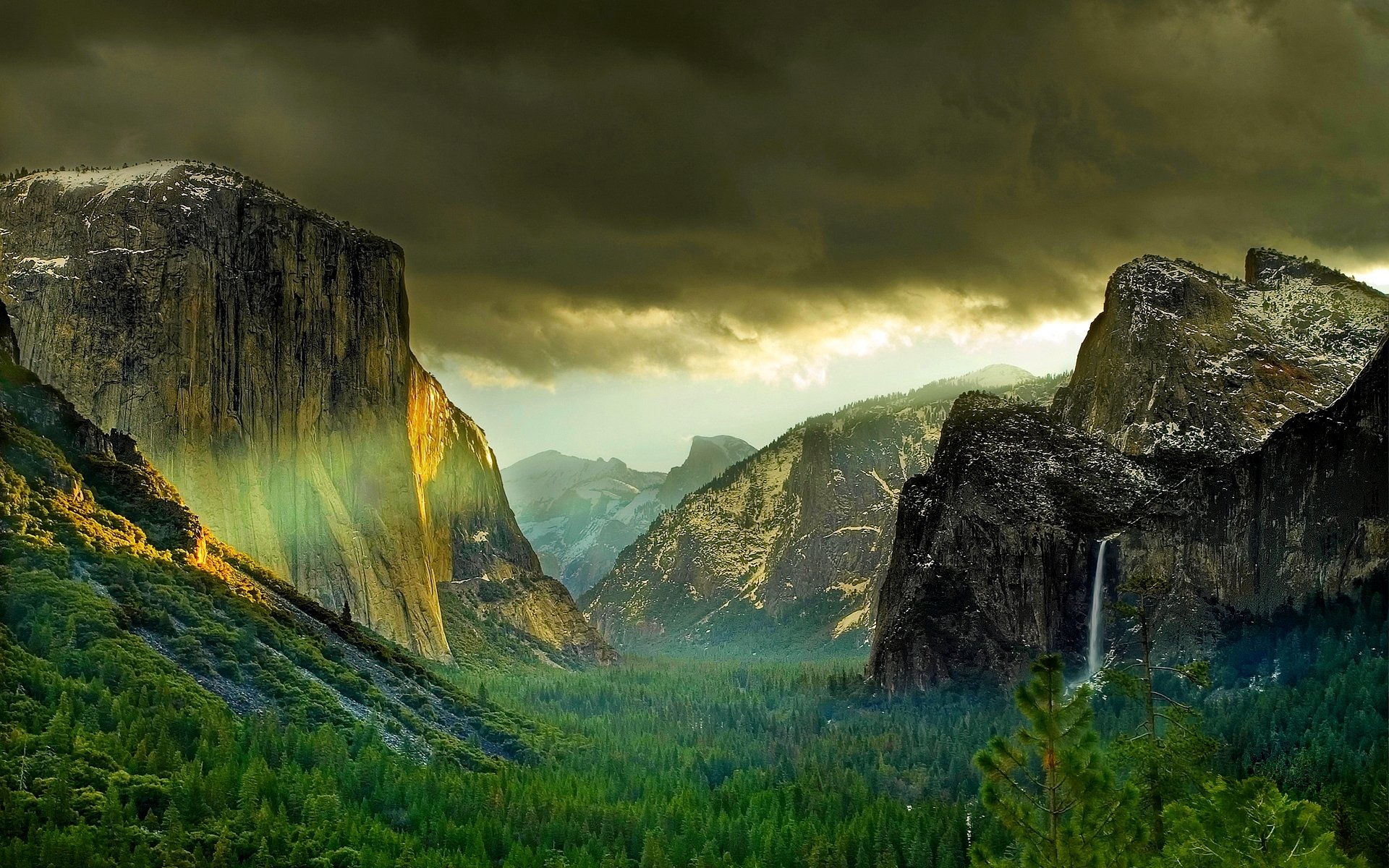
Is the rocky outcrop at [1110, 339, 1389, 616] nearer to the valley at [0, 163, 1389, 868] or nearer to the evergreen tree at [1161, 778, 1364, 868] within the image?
the valley at [0, 163, 1389, 868]

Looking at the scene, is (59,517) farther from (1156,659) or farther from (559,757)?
(1156,659)

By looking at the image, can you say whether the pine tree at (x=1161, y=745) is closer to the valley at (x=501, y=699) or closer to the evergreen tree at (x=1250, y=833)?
the valley at (x=501, y=699)

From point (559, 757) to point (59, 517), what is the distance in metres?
59.4

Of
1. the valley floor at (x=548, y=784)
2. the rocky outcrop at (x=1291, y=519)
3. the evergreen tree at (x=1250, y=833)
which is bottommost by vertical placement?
the valley floor at (x=548, y=784)

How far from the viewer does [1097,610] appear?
636 ft

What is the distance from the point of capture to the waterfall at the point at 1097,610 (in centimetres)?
19200

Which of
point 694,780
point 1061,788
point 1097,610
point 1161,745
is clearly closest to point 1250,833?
point 1061,788

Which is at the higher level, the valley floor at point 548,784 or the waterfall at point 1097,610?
the waterfall at point 1097,610

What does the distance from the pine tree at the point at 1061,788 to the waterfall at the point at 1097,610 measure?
14690 cm

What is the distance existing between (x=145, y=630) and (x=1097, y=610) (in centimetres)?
13160

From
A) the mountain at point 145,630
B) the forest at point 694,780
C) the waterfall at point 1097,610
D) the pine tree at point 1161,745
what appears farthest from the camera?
the waterfall at point 1097,610

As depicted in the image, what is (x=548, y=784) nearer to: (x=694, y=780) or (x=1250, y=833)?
(x=694, y=780)

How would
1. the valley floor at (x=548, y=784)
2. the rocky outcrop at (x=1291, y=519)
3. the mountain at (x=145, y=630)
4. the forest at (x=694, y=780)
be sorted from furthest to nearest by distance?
the rocky outcrop at (x=1291, y=519), the mountain at (x=145, y=630), the valley floor at (x=548, y=784), the forest at (x=694, y=780)

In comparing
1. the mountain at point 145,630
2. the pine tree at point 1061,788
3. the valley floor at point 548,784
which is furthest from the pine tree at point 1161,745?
the mountain at point 145,630
